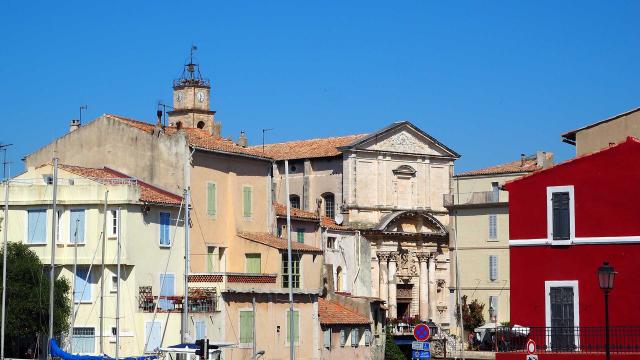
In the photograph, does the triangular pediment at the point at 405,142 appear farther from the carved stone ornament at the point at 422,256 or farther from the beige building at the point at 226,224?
the beige building at the point at 226,224

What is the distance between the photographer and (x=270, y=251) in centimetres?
5734

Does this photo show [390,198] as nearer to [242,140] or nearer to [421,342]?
[242,140]

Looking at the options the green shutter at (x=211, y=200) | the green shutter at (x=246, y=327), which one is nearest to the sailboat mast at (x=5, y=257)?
the green shutter at (x=211, y=200)

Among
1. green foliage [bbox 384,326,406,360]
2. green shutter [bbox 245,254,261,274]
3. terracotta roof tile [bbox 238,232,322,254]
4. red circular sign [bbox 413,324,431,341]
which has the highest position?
terracotta roof tile [bbox 238,232,322,254]

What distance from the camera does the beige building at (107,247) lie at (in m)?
51.9

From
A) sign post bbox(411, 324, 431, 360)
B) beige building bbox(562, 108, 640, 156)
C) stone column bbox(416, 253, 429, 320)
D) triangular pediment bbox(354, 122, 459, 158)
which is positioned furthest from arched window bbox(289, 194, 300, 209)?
sign post bbox(411, 324, 431, 360)

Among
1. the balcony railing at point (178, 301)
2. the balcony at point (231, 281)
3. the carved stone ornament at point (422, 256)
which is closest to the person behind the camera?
the balcony railing at point (178, 301)

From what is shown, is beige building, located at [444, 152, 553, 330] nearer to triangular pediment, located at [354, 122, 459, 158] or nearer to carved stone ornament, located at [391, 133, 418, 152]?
triangular pediment, located at [354, 122, 459, 158]

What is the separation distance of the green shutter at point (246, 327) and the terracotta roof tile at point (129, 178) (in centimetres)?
533

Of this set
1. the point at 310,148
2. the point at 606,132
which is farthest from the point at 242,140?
the point at 606,132

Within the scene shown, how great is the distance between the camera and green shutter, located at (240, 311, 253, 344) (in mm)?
54156

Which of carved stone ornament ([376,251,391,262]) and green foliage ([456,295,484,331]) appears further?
carved stone ornament ([376,251,391,262])

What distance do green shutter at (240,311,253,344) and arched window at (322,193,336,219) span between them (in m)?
24.9

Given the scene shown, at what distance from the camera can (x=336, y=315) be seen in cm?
6247
